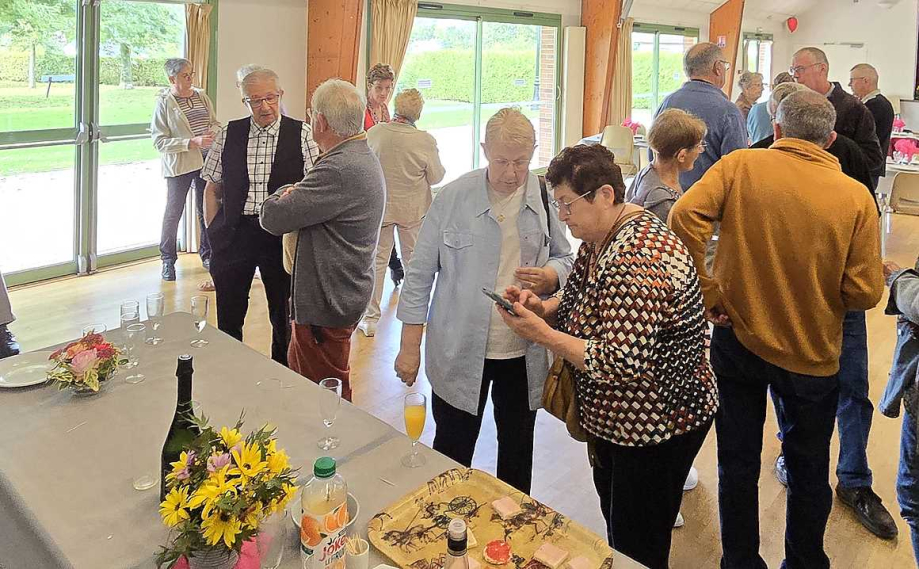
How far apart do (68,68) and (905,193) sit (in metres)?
7.14

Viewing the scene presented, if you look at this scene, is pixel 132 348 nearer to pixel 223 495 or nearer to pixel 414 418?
pixel 414 418

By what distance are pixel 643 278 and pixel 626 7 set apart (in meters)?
9.30

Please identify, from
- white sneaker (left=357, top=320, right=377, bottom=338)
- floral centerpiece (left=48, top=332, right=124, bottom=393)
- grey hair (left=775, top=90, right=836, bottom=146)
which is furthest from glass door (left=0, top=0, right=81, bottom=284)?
grey hair (left=775, top=90, right=836, bottom=146)

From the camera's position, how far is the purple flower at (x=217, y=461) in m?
1.20

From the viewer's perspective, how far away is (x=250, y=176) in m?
3.03

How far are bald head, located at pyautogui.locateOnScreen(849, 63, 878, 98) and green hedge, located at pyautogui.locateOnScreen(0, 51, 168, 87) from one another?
212 inches

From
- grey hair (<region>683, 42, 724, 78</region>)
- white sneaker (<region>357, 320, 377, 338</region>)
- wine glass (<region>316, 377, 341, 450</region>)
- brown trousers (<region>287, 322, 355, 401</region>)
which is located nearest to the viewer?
wine glass (<region>316, 377, 341, 450</region>)

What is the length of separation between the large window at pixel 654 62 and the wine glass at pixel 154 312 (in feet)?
33.8

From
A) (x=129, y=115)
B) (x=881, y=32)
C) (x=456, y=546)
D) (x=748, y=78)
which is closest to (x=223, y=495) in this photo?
(x=456, y=546)

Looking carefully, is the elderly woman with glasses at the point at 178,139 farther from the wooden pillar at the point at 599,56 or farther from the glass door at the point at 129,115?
the wooden pillar at the point at 599,56

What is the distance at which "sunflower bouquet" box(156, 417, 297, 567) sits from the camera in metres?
1.17

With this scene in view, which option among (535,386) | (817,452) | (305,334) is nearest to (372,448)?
(535,386)

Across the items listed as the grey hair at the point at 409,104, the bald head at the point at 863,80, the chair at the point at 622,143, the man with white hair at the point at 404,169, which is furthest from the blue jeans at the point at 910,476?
the chair at the point at 622,143

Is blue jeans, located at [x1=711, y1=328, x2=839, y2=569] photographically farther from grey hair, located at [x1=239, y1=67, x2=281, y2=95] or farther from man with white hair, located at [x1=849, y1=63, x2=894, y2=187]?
grey hair, located at [x1=239, y1=67, x2=281, y2=95]
